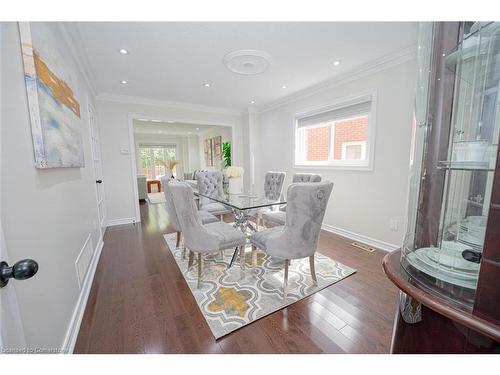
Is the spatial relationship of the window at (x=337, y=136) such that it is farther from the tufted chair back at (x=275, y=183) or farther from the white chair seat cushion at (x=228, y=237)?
the white chair seat cushion at (x=228, y=237)

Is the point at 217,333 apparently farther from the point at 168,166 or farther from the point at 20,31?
the point at 168,166

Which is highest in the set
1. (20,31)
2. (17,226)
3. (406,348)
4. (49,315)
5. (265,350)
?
(20,31)

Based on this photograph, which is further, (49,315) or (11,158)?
(49,315)

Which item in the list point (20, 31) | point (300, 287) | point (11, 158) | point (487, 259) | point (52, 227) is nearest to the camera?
point (487, 259)

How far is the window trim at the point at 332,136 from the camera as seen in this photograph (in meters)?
2.68

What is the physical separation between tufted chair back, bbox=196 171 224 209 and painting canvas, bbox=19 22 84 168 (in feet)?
5.62

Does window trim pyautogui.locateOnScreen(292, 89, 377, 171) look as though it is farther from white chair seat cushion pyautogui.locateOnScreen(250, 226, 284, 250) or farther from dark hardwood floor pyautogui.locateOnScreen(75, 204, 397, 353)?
white chair seat cushion pyautogui.locateOnScreen(250, 226, 284, 250)

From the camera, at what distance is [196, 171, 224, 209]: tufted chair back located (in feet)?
10.8

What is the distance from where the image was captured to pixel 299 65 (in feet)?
8.43

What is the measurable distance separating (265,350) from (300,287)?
721 millimetres

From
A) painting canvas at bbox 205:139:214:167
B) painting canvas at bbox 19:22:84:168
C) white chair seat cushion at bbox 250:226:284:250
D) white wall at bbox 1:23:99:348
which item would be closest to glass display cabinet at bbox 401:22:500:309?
white chair seat cushion at bbox 250:226:284:250

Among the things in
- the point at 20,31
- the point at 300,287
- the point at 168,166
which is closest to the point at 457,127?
the point at 300,287

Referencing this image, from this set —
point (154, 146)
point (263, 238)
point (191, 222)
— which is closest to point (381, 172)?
point (263, 238)

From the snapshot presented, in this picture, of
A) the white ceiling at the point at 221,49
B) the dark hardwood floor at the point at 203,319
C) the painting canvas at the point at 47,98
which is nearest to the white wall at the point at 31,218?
the painting canvas at the point at 47,98
